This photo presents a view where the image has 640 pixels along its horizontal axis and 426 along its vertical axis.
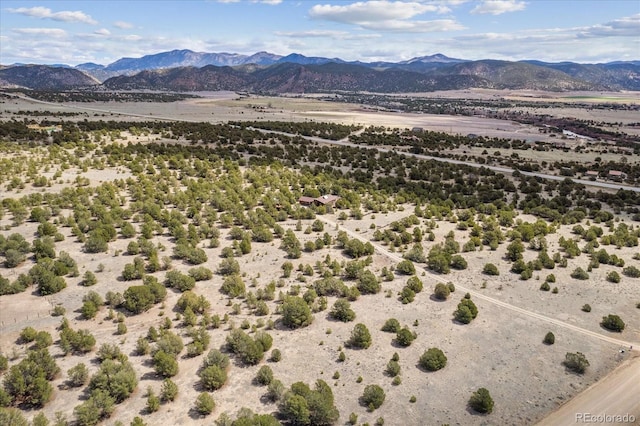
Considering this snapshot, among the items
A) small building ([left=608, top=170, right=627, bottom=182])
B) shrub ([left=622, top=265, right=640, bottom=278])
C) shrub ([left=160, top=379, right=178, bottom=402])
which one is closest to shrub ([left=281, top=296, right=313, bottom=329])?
shrub ([left=160, top=379, right=178, bottom=402])

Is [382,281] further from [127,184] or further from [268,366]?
[127,184]

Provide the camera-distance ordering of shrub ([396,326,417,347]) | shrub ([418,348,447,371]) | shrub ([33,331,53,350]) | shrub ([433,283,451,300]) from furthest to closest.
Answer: shrub ([433,283,451,300])
shrub ([396,326,417,347])
shrub ([33,331,53,350])
shrub ([418,348,447,371])

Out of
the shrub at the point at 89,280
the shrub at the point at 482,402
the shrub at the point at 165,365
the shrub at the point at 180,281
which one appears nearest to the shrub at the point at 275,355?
the shrub at the point at 165,365

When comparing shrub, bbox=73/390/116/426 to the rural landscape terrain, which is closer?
shrub, bbox=73/390/116/426

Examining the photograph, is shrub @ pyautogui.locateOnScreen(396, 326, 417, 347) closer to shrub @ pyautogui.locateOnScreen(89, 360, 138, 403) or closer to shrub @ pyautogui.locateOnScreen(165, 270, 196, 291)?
shrub @ pyautogui.locateOnScreen(89, 360, 138, 403)

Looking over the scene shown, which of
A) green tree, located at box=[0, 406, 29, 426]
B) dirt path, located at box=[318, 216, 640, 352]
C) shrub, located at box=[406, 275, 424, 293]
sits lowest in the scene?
dirt path, located at box=[318, 216, 640, 352]

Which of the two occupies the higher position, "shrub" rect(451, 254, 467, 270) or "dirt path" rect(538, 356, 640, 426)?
"shrub" rect(451, 254, 467, 270)
